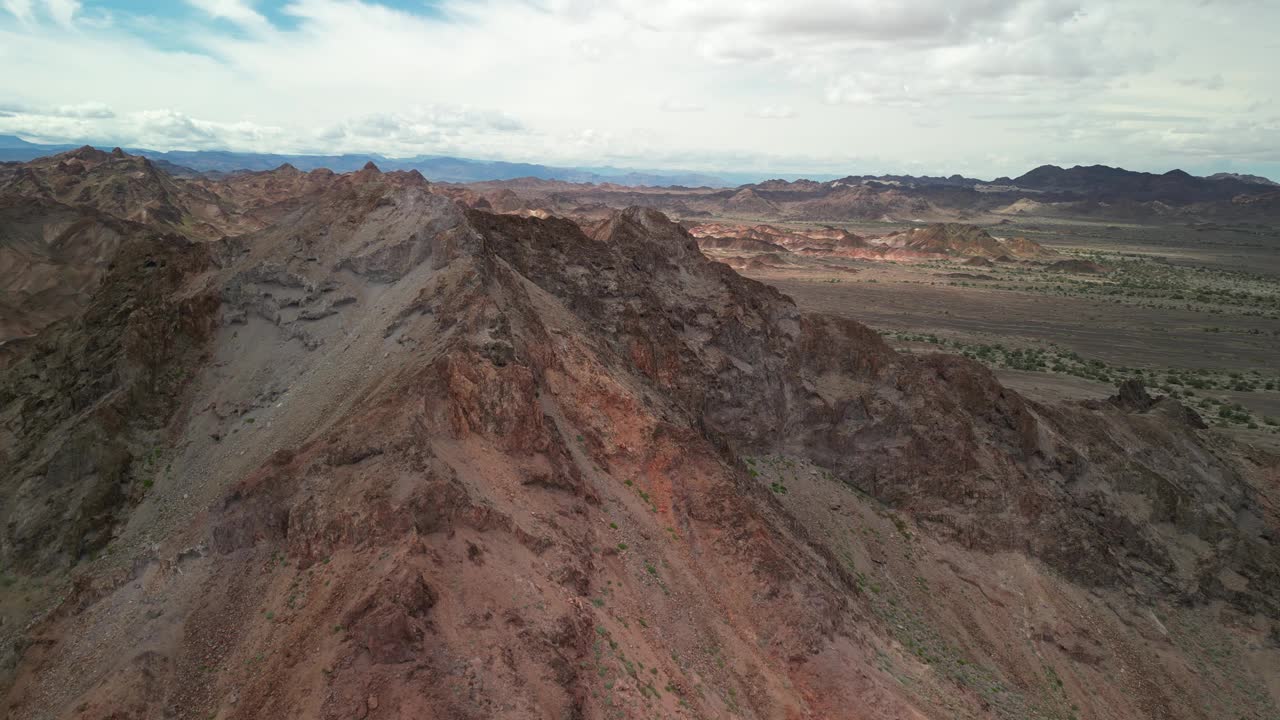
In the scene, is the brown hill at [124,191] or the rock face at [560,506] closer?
the rock face at [560,506]

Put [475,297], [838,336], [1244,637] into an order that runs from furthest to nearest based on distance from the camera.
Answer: [838,336] < [1244,637] < [475,297]

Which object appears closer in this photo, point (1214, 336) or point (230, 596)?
point (230, 596)

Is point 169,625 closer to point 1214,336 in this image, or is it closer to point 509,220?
point 509,220

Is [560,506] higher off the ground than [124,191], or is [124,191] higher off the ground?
[124,191]

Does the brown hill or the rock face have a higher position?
the brown hill

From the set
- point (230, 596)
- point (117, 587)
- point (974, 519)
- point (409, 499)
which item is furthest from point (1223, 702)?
point (117, 587)

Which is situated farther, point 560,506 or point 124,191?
point 124,191

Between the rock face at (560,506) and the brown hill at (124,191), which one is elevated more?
the brown hill at (124,191)

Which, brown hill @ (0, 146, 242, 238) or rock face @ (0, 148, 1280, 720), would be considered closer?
rock face @ (0, 148, 1280, 720)
